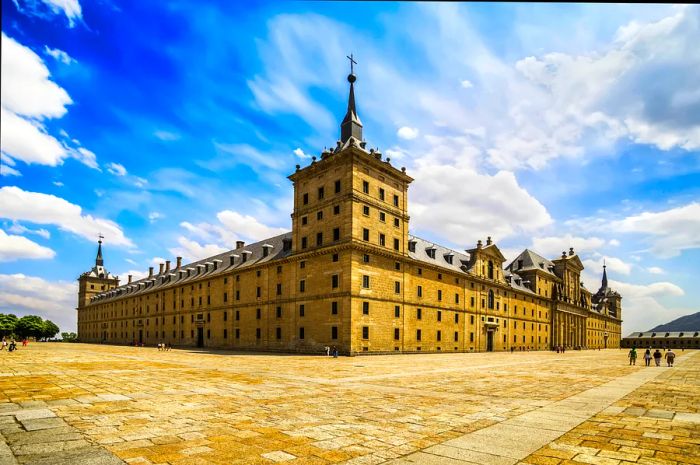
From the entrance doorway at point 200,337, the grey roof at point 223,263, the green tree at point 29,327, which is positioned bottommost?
the green tree at point 29,327

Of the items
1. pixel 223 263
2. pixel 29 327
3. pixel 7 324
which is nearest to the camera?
pixel 223 263

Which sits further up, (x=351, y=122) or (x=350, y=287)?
(x=351, y=122)

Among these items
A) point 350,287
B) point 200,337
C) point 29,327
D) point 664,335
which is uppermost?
point 350,287

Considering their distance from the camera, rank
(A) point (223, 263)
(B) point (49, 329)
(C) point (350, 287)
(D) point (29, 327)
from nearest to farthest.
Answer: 1. (C) point (350, 287)
2. (A) point (223, 263)
3. (D) point (29, 327)
4. (B) point (49, 329)

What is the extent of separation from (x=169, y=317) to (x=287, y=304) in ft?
118

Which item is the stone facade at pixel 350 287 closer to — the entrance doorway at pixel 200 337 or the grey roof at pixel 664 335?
the entrance doorway at pixel 200 337

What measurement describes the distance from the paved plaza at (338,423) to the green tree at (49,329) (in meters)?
124

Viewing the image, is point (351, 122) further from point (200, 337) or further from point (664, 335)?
point (664, 335)

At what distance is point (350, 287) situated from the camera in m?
40.8

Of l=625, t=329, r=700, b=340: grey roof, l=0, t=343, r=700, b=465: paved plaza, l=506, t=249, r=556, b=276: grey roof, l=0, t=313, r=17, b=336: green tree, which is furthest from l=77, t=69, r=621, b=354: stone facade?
l=625, t=329, r=700, b=340: grey roof

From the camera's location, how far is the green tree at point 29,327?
107 metres

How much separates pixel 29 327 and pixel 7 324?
12.0 meters

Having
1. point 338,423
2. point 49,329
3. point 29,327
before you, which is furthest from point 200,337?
point 49,329


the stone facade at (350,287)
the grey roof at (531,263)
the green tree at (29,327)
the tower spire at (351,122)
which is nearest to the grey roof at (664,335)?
the grey roof at (531,263)
